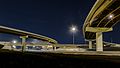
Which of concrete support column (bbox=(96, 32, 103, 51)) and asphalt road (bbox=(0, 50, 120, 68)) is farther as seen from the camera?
concrete support column (bbox=(96, 32, 103, 51))

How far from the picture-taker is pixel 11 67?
11.8 m

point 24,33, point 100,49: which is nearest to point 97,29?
point 100,49

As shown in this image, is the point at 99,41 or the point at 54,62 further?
the point at 99,41

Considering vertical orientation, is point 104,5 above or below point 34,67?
above

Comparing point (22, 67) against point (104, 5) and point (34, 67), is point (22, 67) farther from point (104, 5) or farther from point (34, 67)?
point (104, 5)

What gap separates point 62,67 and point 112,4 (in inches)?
1280

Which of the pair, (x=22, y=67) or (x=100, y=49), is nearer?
(x=22, y=67)

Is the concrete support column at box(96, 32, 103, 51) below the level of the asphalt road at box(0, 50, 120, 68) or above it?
above

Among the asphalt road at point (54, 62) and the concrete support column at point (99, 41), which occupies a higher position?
the concrete support column at point (99, 41)

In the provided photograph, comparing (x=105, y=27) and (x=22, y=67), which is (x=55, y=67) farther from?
(x=105, y=27)

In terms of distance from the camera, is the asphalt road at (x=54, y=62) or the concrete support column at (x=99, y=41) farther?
the concrete support column at (x=99, y=41)

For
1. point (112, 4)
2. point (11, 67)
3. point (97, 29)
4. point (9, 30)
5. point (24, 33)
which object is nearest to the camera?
point (11, 67)

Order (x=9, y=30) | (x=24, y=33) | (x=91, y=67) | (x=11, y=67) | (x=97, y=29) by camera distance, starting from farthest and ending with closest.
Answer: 1. (x=24, y=33)
2. (x=9, y=30)
3. (x=97, y=29)
4. (x=91, y=67)
5. (x=11, y=67)

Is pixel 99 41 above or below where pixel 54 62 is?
above
